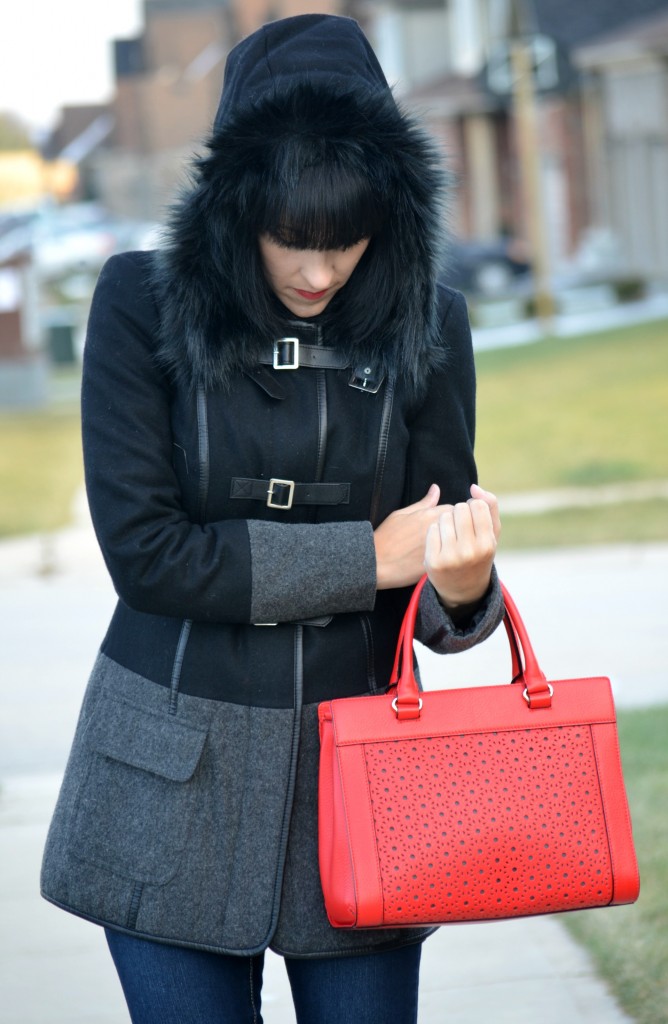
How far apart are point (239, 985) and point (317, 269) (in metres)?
0.98

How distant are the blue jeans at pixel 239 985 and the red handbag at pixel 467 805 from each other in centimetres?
14

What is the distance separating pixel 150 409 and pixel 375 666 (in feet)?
1.58

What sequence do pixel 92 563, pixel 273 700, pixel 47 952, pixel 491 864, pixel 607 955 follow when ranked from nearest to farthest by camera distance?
pixel 491 864 → pixel 273 700 → pixel 607 955 → pixel 47 952 → pixel 92 563

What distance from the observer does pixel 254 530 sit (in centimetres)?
194

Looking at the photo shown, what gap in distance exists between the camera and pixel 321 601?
1.96 meters

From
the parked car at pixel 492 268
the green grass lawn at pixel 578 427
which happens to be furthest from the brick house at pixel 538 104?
the green grass lawn at pixel 578 427

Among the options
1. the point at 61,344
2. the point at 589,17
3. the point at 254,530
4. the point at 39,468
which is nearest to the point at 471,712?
the point at 254,530

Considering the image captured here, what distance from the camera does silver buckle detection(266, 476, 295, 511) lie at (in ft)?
6.47

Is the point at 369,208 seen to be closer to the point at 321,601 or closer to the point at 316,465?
the point at 316,465

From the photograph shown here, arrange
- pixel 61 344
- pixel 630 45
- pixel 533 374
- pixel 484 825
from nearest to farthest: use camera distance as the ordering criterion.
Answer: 1. pixel 484 825
2. pixel 533 374
3. pixel 61 344
4. pixel 630 45

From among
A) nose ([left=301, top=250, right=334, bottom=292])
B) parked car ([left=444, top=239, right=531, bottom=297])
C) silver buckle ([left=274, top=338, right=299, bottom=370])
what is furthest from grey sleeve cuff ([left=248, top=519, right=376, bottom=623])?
parked car ([left=444, top=239, right=531, bottom=297])

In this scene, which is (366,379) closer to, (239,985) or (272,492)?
(272,492)

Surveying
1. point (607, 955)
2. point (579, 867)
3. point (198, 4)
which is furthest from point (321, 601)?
point (198, 4)

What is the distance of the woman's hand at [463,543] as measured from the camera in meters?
1.85
